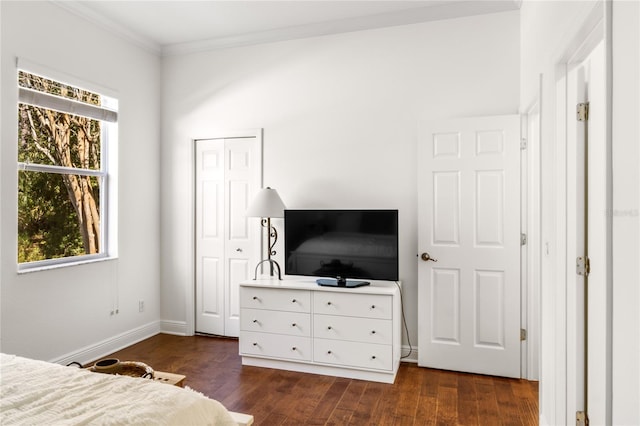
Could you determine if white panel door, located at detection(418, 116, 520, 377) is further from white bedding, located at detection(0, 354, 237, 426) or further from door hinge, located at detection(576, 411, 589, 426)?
white bedding, located at detection(0, 354, 237, 426)

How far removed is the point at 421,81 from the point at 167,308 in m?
3.49

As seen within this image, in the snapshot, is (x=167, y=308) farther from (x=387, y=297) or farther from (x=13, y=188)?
(x=387, y=297)

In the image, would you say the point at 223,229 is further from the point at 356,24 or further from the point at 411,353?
the point at 356,24

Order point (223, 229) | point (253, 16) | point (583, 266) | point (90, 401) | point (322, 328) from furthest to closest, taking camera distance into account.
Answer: point (223, 229) → point (253, 16) → point (322, 328) → point (583, 266) → point (90, 401)

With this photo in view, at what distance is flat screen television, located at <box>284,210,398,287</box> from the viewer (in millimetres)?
3271

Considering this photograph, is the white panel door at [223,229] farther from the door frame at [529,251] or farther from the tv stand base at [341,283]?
the door frame at [529,251]

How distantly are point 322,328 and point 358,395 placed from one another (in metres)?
0.59

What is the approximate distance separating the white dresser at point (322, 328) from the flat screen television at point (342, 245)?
0.15 meters

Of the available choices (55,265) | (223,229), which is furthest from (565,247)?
(55,265)

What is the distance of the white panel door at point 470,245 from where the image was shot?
316cm

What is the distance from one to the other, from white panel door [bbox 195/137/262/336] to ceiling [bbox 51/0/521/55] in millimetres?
1061

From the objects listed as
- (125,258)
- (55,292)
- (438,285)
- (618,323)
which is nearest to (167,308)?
(125,258)

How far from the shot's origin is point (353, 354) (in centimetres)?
313

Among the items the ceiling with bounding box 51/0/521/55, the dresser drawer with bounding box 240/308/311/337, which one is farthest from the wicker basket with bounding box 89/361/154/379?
the ceiling with bounding box 51/0/521/55
